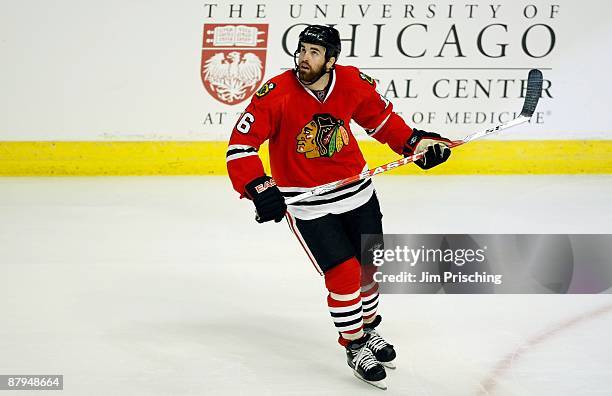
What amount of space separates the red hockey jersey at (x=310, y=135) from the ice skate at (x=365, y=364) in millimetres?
424

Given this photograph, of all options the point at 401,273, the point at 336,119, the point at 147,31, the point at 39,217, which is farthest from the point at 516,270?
the point at 147,31

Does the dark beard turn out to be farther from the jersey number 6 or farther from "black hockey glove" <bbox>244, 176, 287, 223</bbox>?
"black hockey glove" <bbox>244, 176, 287, 223</bbox>

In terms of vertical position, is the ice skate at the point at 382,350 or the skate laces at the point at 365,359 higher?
the skate laces at the point at 365,359

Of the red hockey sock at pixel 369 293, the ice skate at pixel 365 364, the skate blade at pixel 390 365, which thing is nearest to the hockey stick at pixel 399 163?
the red hockey sock at pixel 369 293

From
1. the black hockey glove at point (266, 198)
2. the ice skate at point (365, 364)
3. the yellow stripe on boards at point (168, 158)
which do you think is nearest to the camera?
the black hockey glove at point (266, 198)

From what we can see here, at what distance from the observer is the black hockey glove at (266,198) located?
2.77 metres

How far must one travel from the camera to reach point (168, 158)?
587 cm

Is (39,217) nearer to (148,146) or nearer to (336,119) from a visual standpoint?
(148,146)

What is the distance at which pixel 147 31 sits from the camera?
19.2ft

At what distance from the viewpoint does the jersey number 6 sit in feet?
9.39

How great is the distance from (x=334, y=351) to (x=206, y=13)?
3.10 metres

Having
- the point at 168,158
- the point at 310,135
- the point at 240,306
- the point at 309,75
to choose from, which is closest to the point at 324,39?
the point at 309,75

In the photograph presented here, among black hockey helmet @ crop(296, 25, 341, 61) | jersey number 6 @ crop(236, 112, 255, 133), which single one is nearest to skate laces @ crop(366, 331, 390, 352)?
jersey number 6 @ crop(236, 112, 255, 133)

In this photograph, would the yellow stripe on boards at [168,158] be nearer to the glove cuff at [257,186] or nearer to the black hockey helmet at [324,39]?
the black hockey helmet at [324,39]
